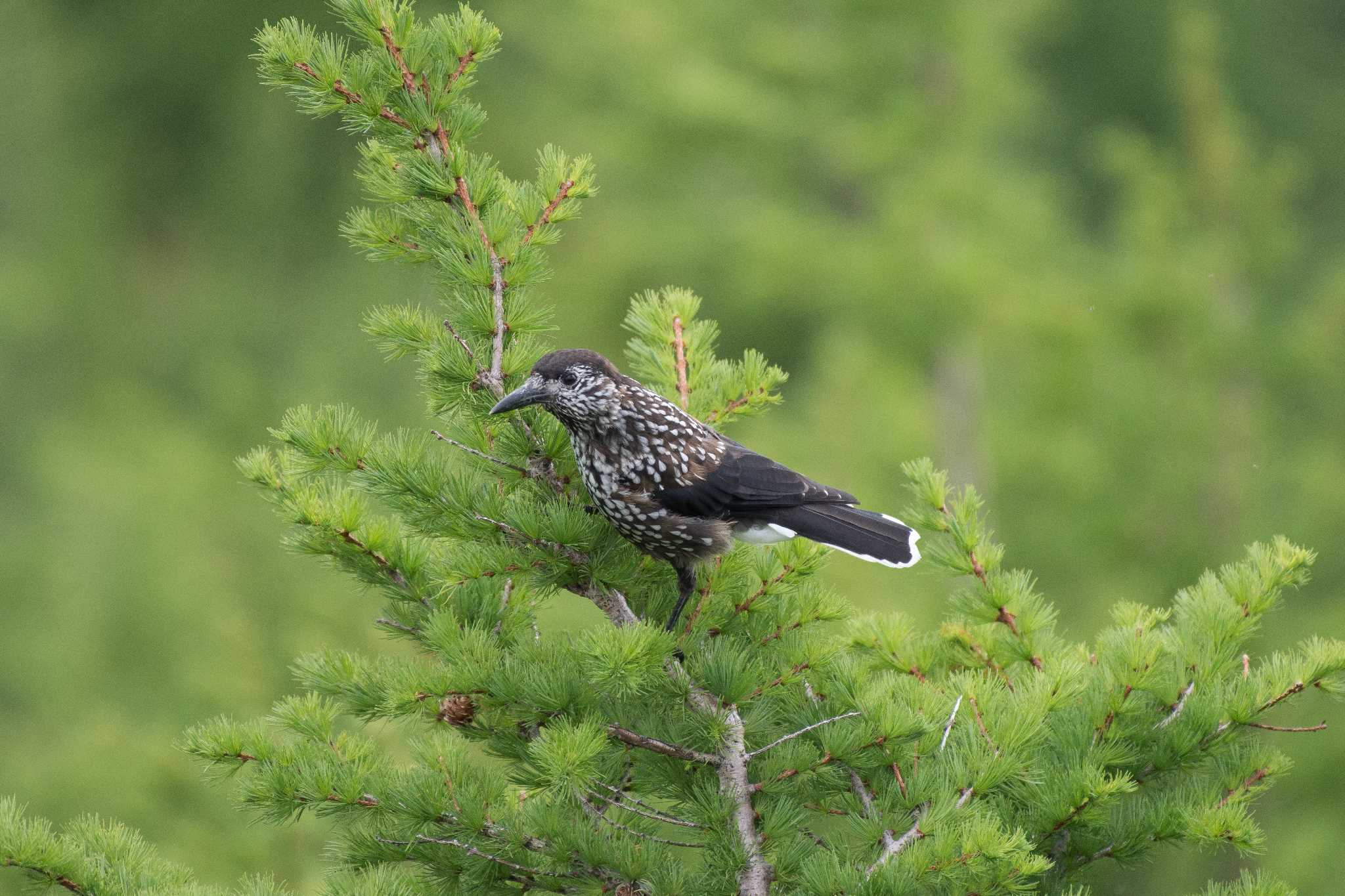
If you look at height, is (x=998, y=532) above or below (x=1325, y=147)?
below

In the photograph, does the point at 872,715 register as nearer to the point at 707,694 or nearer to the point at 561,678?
the point at 707,694

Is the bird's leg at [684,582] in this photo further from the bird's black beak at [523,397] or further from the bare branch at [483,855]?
the bare branch at [483,855]

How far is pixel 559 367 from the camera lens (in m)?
3.67

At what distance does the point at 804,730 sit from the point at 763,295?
10480 millimetres

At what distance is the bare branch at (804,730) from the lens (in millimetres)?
3084

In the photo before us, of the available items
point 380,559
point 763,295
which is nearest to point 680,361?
point 380,559

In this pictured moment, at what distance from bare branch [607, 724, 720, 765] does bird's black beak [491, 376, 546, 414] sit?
82 cm

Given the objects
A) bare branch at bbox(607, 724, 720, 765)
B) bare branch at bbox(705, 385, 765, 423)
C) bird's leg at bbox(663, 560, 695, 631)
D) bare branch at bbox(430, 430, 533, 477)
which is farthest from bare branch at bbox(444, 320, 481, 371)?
bare branch at bbox(607, 724, 720, 765)

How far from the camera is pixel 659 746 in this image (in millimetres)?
3170

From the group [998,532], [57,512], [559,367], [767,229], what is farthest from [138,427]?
[559,367]

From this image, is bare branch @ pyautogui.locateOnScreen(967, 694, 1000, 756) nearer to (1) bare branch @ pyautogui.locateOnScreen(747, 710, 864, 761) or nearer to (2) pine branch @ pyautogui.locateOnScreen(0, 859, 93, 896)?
(1) bare branch @ pyautogui.locateOnScreen(747, 710, 864, 761)

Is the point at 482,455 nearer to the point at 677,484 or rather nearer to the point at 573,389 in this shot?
the point at 573,389

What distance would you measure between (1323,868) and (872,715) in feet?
22.2

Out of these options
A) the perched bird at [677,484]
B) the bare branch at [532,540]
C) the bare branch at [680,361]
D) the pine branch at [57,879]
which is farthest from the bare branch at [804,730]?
the pine branch at [57,879]
